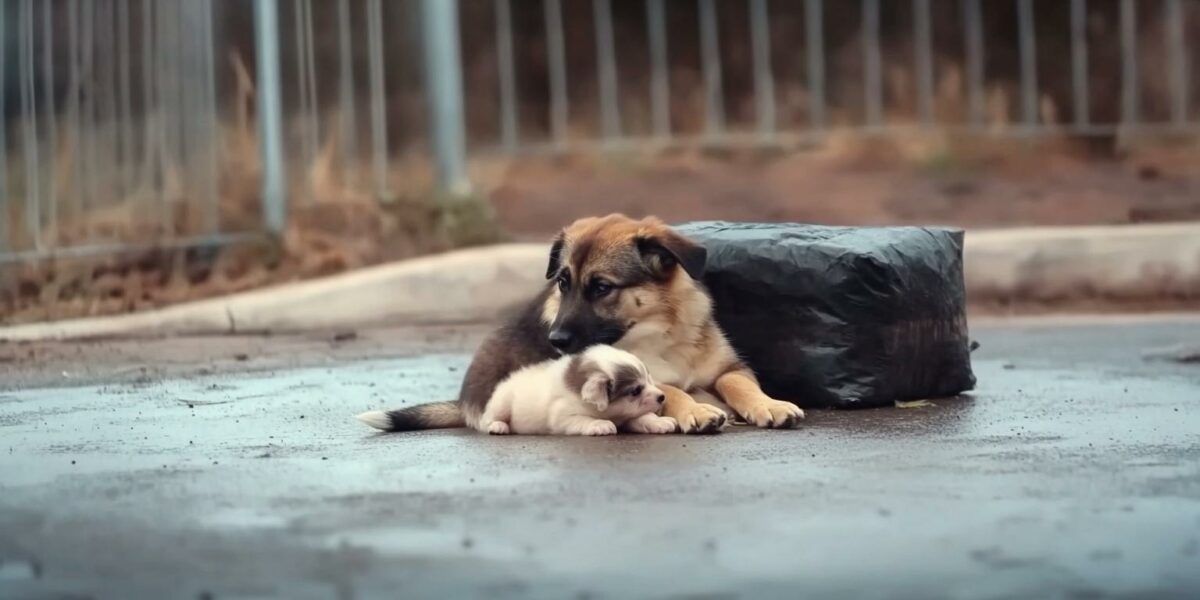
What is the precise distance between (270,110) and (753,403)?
25.2ft

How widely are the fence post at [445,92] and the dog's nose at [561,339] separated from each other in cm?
708

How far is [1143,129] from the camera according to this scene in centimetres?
1521

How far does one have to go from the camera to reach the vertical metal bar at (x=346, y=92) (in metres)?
14.1

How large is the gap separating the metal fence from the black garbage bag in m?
6.47

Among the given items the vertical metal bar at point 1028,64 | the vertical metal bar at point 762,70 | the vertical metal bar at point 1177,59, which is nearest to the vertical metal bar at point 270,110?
the vertical metal bar at point 762,70

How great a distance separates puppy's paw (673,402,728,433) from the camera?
6500 millimetres

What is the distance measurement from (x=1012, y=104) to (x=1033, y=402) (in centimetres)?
843

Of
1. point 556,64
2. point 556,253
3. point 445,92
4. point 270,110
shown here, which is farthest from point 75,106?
point 556,253

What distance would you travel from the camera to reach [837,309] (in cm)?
729

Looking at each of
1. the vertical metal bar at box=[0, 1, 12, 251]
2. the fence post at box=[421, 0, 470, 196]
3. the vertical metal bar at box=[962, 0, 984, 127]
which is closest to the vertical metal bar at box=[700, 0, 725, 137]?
the vertical metal bar at box=[962, 0, 984, 127]

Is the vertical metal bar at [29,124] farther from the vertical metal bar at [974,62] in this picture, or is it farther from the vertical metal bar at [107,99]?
the vertical metal bar at [974,62]

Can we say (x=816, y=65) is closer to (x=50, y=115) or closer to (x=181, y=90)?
(x=181, y=90)

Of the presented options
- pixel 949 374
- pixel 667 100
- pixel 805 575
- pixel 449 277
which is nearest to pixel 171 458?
pixel 805 575

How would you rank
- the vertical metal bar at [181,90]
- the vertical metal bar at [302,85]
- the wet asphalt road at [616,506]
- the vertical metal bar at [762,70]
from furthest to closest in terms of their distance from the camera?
the vertical metal bar at [762,70], the vertical metal bar at [302,85], the vertical metal bar at [181,90], the wet asphalt road at [616,506]
